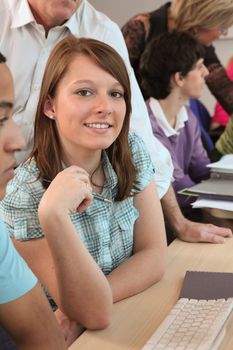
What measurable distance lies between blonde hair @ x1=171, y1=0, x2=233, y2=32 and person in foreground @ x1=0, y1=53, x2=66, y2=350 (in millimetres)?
1581

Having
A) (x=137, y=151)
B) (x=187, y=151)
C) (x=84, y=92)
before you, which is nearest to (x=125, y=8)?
(x=187, y=151)

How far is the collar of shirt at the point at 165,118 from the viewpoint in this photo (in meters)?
2.14

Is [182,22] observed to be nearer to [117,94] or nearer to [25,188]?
[117,94]

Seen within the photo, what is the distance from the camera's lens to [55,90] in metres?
1.33

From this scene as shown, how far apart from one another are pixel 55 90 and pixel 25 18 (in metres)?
0.35

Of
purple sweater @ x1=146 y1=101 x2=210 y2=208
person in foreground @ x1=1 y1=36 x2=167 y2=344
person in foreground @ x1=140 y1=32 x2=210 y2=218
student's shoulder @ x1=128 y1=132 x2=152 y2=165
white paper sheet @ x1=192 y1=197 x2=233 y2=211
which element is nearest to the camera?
person in foreground @ x1=1 y1=36 x2=167 y2=344

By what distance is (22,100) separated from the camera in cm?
158

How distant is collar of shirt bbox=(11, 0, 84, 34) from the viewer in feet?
5.11

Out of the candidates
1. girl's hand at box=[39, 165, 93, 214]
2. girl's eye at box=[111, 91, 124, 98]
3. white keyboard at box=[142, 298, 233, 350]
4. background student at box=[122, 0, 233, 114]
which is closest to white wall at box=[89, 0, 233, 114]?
background student at box=[122, 0, 233, 114]

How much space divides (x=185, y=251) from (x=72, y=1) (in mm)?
724

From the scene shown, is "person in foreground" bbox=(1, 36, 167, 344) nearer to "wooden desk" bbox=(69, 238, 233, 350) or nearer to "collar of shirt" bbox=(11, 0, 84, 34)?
"wooden desk" bbox=(69, 238, 233, 350)

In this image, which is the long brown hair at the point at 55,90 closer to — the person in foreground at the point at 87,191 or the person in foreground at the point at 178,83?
the person in foreground at the point at 87,191

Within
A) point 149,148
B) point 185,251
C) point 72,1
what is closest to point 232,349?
point 185,251

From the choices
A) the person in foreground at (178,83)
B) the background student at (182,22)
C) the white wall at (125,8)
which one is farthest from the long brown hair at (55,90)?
the white wall at (125,8)
